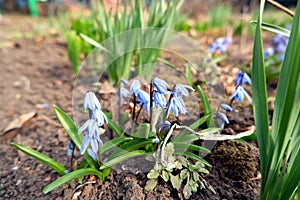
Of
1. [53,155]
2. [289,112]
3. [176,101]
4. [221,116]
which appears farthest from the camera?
[53,155]

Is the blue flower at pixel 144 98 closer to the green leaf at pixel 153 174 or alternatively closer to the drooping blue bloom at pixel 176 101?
the drooping blue bloom at pixel 176 101

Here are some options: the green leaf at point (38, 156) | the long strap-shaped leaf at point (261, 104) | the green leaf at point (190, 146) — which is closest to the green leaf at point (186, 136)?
A: the green leaf at point (190, 146)

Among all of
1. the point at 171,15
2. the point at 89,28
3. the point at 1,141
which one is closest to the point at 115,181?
the point at 1,141

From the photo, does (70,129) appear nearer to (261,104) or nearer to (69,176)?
(69,176)

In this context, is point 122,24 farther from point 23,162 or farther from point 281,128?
point 281,128

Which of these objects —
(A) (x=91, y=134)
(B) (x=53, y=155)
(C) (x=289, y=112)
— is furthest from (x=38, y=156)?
(C) (x=289, y=112)

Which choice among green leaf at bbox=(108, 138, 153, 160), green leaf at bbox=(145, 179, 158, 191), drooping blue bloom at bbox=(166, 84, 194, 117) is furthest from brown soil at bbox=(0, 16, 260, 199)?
drooping blue bloom at bbox=(166, 84, 194, 117)

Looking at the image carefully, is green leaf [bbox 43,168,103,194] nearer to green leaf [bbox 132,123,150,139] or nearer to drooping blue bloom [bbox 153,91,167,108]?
green leaf [bbox 132,123,150,139]
